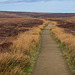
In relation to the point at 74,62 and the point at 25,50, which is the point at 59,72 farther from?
the point at 25,50

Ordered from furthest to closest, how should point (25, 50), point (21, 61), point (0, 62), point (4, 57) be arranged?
1. point (25, 50)
2. point (21, 61)
3. point (4, 57)
4. point (0, 62)

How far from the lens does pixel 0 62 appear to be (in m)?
5.66

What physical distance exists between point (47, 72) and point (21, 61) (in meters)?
1.43

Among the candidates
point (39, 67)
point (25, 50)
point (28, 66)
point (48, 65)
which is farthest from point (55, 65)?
point (25, 50)

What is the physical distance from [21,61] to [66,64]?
241cm

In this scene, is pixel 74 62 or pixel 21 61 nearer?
pixel 21 61

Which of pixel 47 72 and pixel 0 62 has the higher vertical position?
pixel 0 62

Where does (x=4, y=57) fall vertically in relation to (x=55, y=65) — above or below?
above

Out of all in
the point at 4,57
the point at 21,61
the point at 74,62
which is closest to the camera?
the point at 4,57

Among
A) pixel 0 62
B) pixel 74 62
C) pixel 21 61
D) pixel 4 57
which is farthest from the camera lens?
pixel 74 62

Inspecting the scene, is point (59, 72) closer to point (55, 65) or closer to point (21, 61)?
point (55, 65)

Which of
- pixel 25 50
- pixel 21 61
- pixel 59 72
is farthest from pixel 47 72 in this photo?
pixel 25 50

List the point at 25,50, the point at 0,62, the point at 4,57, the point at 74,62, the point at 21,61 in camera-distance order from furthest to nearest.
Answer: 1. the point at 25,50
2. the point at 74,62
3. the point at 21,61
4. the point at 4,57
5. the point at 0,62

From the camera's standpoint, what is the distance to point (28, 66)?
6.61 metres
